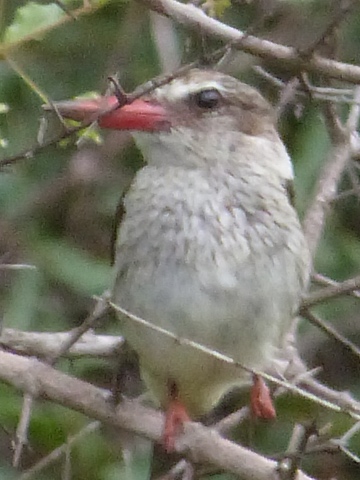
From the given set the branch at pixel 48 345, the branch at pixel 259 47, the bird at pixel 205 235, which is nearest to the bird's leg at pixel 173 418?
the bird at pixel 205 235

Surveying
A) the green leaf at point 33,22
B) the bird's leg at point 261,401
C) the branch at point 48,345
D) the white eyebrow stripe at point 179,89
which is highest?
the green leaf at point 33,22

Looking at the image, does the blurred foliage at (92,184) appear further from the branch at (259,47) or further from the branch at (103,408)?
the branch at (259,47)

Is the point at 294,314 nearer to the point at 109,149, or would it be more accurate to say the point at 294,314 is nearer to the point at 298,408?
the point at 298,408

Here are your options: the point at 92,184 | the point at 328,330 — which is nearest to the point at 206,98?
the point at 328,330

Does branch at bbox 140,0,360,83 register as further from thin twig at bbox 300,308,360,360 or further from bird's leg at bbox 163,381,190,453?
bird's leg at bbox 163,381,190,453

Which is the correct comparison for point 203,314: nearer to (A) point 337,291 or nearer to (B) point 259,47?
(A) point 337,291

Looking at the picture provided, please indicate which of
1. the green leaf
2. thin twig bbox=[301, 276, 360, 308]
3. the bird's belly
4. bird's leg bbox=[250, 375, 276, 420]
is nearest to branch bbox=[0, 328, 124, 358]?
the bird's belly
